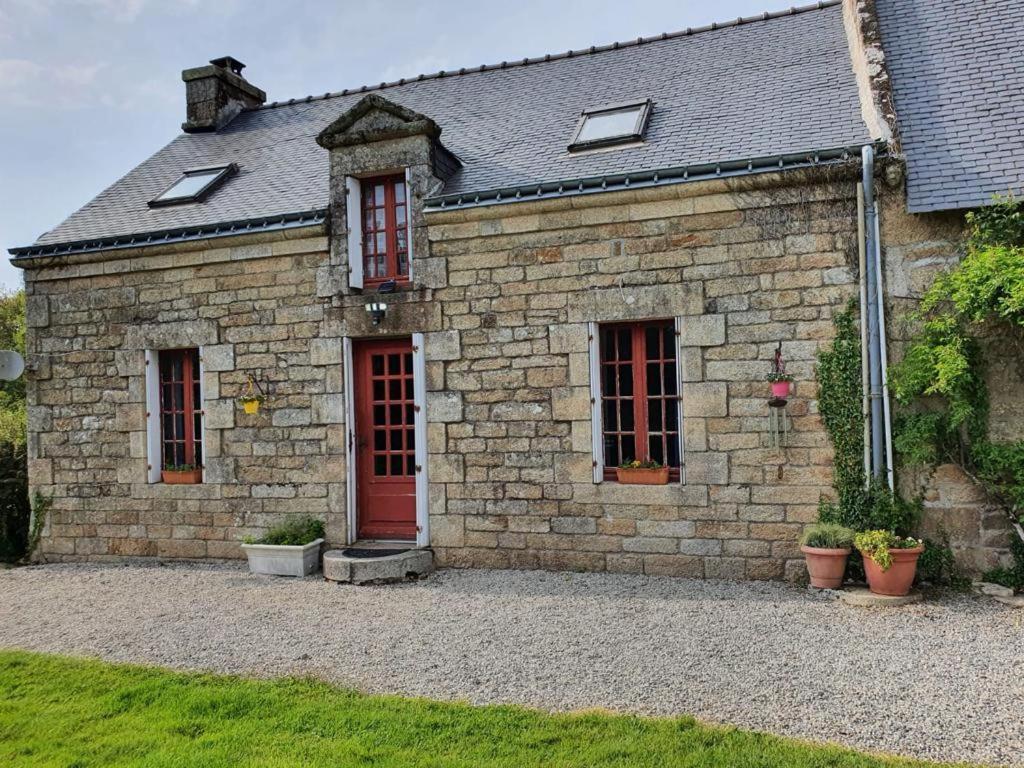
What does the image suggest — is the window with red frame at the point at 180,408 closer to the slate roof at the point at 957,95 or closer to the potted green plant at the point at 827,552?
the potted green plant at the point at 827,552

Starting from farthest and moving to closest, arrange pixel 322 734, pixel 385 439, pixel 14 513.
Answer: pixel 14 513 < pixel 385 439 < pixel 322 734

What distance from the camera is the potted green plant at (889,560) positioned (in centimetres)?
598

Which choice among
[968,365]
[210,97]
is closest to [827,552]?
[968,365]

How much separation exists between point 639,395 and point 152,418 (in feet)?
18.7

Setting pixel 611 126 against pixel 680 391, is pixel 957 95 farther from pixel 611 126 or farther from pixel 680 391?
pixel 680 391

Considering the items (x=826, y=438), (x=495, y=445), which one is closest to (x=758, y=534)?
(x=826, y=438)

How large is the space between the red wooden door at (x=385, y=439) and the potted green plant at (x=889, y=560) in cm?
441

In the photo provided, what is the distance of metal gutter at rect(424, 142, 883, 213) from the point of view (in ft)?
21.8

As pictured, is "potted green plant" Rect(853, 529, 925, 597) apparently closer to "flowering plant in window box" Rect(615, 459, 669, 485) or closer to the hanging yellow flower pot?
"flowering plant in window box" Rect(615, 459, 669, 485)

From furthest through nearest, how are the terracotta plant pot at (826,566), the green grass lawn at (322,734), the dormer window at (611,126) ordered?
the dormer window at (611,126), the terracotta plant pot at (826,566), the green grass lawn at (322,734)

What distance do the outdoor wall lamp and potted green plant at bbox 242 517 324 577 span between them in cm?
223

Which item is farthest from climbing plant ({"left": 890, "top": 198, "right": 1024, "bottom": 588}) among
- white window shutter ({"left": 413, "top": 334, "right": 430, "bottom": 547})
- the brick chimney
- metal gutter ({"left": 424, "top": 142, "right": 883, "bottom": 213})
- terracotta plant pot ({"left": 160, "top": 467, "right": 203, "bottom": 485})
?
the brick chimney

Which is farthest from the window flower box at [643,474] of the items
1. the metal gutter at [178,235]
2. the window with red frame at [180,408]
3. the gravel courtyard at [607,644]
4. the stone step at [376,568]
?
the window with red frame at [180,408]

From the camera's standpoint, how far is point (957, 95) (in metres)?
7.31
